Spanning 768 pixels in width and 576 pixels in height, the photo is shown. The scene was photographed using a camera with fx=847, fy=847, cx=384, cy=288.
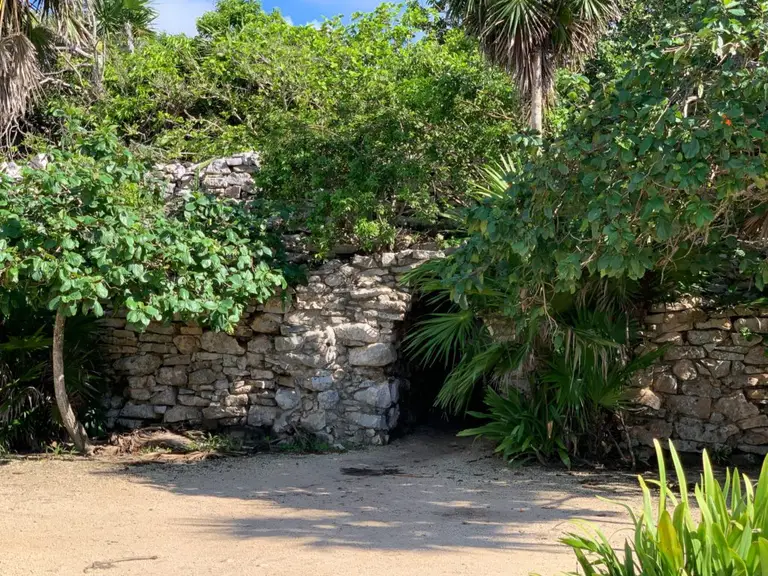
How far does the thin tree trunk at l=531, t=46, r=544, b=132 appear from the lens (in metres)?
8.96

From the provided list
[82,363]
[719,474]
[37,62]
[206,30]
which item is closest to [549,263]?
[719,474]

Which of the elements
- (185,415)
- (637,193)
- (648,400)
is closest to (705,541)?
(637,193)

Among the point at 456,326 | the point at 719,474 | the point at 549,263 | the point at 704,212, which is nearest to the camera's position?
the point at 704,212

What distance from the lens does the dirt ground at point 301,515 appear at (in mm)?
4660

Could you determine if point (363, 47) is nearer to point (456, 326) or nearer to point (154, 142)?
point (154, 142)

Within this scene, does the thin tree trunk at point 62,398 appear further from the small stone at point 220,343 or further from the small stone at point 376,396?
the small stone at point 376,396

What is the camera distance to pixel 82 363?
8930 millimetres

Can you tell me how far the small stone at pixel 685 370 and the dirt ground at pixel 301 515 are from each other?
1.50 metres

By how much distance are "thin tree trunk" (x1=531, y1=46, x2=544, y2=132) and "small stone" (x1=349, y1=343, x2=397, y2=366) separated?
2.81m

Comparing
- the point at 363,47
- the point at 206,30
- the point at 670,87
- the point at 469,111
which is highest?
the point at 206,30

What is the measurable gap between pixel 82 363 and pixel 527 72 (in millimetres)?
5665

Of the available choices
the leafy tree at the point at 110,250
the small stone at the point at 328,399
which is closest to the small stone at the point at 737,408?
the small stone at the point at 328,399

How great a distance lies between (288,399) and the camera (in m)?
9.07

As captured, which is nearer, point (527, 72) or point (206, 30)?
point (527, 72)
